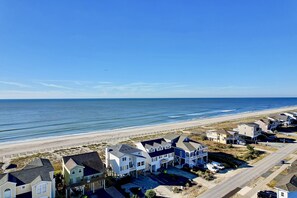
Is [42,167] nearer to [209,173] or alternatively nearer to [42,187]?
[42,187]

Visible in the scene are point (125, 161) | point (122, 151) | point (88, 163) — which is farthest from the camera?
point (122, 151)

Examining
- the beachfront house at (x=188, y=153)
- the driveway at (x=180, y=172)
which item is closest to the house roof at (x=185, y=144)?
the beachfront house at (x=188, y=153)

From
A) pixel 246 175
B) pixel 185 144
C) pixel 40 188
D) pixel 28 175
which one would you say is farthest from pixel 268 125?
pixel 28 175

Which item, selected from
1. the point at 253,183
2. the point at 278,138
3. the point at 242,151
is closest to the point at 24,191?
the point at 253,183

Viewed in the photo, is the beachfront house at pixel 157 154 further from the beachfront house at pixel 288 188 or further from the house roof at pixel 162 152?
the beachfront house at pixel 288 188

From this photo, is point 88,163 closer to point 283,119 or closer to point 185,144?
point 185,144

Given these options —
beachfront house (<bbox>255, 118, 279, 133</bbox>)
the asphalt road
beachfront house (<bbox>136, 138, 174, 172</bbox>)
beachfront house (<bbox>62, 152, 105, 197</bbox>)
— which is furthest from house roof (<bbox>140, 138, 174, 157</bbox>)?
beachfront house (<bbox>255, 118, 279, 133</bbox>)

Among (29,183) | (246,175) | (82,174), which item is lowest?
(246,175)

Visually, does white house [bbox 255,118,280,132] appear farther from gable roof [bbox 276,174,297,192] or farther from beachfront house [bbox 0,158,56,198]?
beachfront house [bbox 0,158,56,198]
